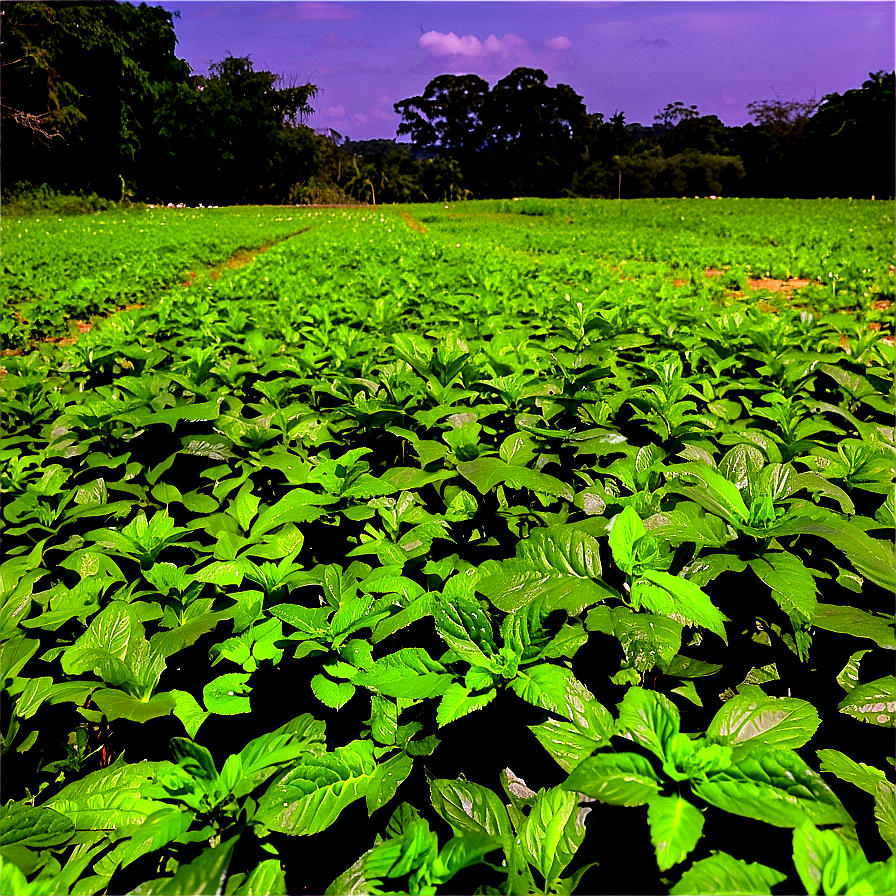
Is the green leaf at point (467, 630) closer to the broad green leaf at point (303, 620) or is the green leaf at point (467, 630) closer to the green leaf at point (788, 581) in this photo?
the broad green leaf at point (303, 620)

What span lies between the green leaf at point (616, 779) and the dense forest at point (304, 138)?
3109 cm

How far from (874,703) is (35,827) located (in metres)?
1.48

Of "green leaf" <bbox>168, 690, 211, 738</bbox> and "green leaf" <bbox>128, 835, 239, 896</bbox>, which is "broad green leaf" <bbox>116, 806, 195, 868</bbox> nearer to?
"green leaf" <bbox>128, 835, 239, 896</bbox>

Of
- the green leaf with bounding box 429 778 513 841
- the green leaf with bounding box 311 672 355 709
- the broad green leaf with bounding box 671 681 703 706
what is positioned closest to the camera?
the green leaf with bounding box 429 778 513 841

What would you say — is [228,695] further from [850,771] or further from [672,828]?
[850,771]

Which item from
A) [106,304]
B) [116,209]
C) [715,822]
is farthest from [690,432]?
[116,209]

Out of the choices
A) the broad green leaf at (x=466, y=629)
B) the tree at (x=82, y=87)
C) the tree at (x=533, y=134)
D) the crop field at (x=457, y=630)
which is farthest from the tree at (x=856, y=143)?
the broad green leaf at (x=466, y=629)

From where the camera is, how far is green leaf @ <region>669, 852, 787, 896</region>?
0.72 meters

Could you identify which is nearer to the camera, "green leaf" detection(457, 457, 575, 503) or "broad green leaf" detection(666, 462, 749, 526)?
"broad green leaf" detection(666, 462, 749, 526)

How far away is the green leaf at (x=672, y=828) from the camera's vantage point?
0.72m

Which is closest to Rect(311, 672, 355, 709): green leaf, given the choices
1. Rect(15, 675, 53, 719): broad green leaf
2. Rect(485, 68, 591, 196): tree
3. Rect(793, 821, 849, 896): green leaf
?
Rect(15, 675, 53, 719): broad green leaf

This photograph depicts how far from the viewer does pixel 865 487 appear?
1.56 meters

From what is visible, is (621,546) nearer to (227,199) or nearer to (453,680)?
(453,680)

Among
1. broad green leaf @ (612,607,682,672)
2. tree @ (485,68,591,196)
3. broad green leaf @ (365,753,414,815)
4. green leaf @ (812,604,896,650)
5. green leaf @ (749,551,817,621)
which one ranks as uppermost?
tree @ (485,68,591,196)
